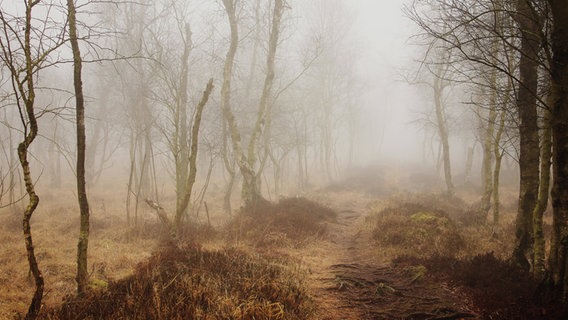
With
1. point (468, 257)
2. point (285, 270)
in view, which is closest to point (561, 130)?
point (468, 257)

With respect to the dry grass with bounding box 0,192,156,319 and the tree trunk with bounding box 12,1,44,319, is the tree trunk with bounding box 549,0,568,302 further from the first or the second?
the dry grass with bounding box 0,192,156,319

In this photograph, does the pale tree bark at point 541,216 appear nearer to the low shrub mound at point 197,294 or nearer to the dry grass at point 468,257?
the dry grass at point 468,257

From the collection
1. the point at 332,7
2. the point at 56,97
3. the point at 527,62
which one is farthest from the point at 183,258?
the point at 56,97

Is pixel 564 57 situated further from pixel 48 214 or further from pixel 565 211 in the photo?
pixel 48 214

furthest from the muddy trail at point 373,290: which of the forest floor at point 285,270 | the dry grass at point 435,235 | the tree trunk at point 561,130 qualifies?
the tree trunk at point 561,130

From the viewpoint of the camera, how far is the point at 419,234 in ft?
30.4

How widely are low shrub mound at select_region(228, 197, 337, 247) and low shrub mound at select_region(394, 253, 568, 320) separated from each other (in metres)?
3.34

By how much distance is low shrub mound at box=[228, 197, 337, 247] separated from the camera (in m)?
9.67

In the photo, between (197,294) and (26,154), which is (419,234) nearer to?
(197,294)

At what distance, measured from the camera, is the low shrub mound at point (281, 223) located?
9672 mm

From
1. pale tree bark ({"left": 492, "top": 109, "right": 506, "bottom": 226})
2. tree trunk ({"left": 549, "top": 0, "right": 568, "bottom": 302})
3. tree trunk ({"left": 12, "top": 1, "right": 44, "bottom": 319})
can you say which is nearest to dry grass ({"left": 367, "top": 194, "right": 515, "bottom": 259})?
pale tree bark ({"left": 492, "top": 109, "right": 506, "bottom": 226})

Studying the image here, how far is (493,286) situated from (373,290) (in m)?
1.94

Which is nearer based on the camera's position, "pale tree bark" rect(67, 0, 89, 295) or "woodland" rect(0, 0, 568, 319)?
"woodland" rect(0, 0, 568, 319)

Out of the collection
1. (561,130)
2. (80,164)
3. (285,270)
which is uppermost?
(561,130)
